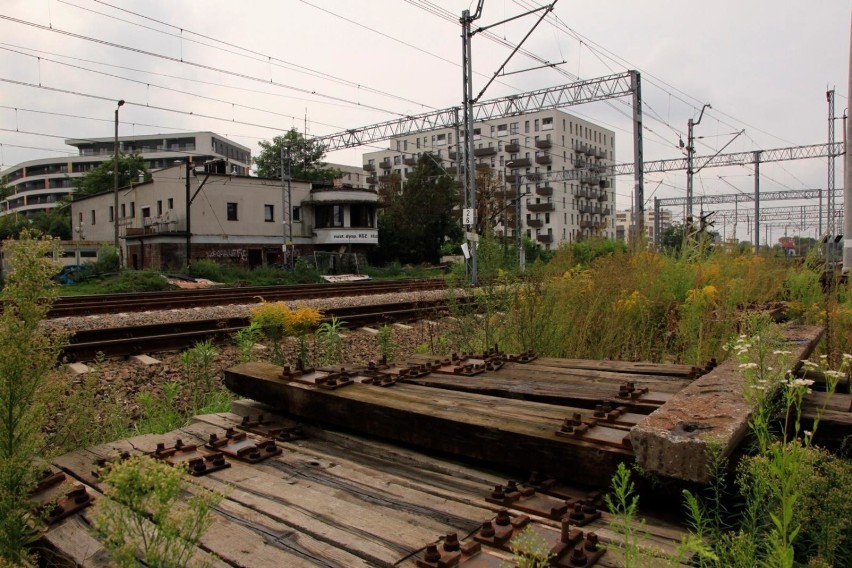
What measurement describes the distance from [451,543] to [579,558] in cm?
39

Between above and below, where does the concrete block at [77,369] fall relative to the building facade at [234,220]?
below

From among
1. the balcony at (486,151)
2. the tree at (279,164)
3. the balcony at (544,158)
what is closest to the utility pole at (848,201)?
the tree at (279,164)

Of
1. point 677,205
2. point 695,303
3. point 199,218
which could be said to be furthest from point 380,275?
point 677,205

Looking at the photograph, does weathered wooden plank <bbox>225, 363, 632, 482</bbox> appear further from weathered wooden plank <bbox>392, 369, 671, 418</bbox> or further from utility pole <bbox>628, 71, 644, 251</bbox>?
utility pole <bbox>628, 71, 644, 251</bbox>

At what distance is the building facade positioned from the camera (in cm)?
4219

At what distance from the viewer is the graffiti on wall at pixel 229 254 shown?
42478 mm

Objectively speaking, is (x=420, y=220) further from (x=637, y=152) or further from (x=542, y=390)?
(x=542, y=390)

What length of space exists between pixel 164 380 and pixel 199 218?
3681 cm

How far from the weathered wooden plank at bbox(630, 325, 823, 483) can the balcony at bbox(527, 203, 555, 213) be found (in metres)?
95.7

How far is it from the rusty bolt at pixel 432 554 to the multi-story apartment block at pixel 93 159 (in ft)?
337

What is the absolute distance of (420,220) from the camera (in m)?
49.8

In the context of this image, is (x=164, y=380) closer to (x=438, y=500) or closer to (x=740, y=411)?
(x=438, y=500)

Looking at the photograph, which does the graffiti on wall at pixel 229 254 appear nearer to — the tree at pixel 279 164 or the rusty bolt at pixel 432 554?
the tree at pixel 279 164

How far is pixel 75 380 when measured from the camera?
712cm
